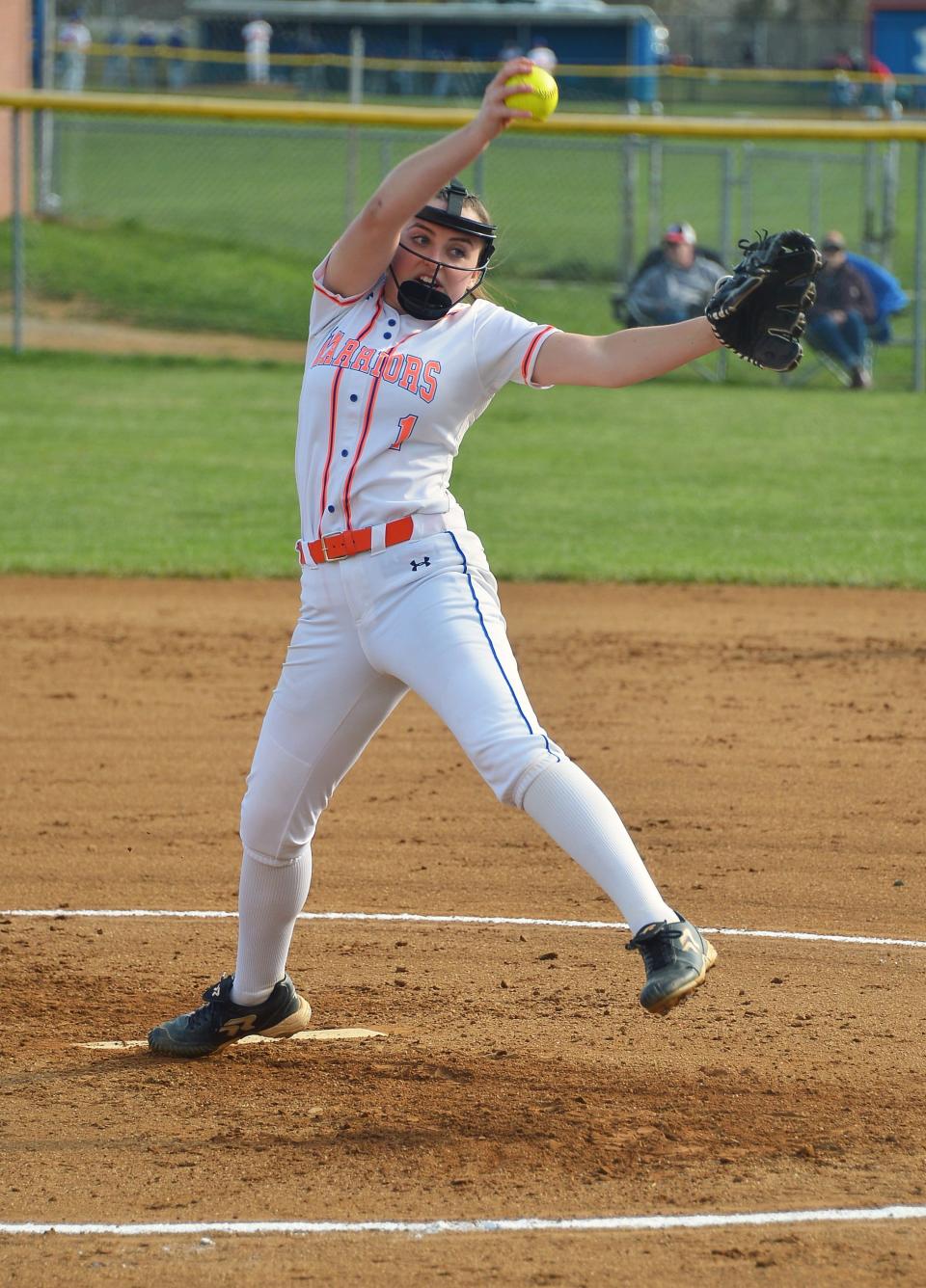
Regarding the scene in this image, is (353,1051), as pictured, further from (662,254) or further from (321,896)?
(662,254)

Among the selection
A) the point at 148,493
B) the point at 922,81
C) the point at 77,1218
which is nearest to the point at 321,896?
the point at 77,1218

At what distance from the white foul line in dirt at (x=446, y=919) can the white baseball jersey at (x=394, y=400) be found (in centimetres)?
191

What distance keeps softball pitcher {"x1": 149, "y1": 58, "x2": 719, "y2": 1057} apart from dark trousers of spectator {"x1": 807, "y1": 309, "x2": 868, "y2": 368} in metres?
13.6

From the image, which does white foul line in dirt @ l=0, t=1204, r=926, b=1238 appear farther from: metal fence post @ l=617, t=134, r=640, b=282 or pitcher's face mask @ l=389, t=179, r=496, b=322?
metal fence post @ l=617, t=134, r=640, b=282

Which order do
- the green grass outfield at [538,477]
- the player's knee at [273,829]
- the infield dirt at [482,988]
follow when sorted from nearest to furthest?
1. the infield dirt at [482,988]
2. the player's knee at [273,829]
3. the green grass outfield at [538,477]

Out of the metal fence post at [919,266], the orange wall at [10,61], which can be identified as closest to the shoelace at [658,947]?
the metal fence post at [919,266]

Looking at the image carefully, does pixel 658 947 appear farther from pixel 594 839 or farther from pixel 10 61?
pixel 10 61

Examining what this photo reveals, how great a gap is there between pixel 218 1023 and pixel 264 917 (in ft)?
1.09

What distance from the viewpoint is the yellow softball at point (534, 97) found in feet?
11.6

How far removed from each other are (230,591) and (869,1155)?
691 cm

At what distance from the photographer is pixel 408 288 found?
3.88 m

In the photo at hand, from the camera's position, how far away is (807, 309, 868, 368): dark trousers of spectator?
16938mm

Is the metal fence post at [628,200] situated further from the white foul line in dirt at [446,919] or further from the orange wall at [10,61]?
the white foul line in dirt at [446,919]

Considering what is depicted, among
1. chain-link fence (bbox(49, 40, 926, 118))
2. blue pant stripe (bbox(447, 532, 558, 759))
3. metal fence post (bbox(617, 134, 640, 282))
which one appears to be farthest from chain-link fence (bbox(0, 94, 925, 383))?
blue pant stripe (bbox(447, 532, 558, 759))
